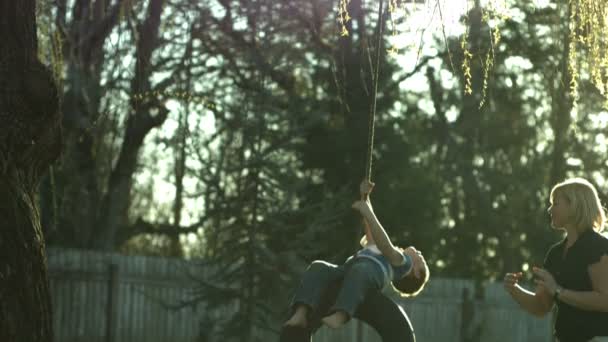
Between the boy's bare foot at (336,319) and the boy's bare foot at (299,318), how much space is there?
6.2 inches

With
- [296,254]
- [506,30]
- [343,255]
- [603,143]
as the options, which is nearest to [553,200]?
[296,254]

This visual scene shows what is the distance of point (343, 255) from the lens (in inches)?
863

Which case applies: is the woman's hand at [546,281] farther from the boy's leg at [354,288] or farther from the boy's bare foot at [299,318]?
the boy's bare foot at [299,318]

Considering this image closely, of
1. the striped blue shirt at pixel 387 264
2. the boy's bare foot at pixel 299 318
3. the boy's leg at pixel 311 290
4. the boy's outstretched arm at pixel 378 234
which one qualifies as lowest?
the boy's bare foot at pixel 299 318

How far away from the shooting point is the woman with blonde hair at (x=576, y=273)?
561 centimetres

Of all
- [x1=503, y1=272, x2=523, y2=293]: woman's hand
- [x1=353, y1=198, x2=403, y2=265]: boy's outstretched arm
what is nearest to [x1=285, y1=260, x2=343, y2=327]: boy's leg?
[x1=353, y1=198, x2=403, y2=265]: boy's outstretched arm

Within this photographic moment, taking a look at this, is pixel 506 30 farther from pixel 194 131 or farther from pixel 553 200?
pixel 553 200

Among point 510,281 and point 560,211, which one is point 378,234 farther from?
point 560,211

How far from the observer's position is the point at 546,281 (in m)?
5.78

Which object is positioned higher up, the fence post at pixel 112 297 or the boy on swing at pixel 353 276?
the boy on swing at pixel 353 276

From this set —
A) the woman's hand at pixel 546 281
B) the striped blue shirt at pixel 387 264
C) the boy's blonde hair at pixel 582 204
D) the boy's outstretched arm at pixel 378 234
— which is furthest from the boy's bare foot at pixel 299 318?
the boy's blonde hair at pixel 582 204

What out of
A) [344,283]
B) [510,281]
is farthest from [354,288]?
[510,281]

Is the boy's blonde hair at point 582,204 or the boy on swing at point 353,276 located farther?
the boy on swing at point 353,276

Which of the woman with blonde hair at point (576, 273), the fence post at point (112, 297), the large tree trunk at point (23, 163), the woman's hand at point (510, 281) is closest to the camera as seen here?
the woman with blonde hair at point (576, 273)
